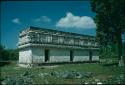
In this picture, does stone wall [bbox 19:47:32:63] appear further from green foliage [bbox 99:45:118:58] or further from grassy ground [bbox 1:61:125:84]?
green foliage [bbox 99:45:118:58]

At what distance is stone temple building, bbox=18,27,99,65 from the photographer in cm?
3634

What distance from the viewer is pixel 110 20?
2998 cm

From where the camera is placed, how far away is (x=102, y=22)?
30.4 meters

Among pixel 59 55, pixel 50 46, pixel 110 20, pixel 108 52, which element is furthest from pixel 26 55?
pixel 108 52

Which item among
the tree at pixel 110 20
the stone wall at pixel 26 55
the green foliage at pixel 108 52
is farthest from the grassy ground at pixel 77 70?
the green foliage at pixel 108 52

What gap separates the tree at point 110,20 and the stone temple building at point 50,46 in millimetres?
10507

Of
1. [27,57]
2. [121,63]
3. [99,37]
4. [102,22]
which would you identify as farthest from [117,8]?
[27,57]

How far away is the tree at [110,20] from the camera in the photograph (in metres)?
28.1

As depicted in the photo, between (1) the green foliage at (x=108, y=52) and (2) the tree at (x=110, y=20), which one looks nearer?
(2) the tree at (x=110, y=20)

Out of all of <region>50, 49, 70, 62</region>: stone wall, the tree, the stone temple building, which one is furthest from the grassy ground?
<region>50, 49, 70, 62</region>: stone wall

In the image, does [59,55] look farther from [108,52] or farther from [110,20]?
[108,52]

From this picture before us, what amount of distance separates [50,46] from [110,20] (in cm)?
1285

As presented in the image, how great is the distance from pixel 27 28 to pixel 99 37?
1330 cm

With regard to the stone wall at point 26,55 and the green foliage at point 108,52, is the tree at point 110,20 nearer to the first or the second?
the stone wall at point 26,55
